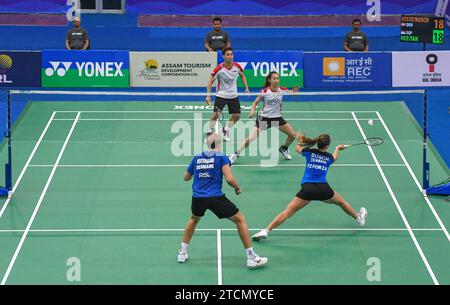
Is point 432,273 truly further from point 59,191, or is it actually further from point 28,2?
point 28,2

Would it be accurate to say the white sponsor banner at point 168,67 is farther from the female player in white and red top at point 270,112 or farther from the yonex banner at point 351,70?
the female player in white and red top at point 270,112

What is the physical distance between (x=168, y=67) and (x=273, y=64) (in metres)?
2.96

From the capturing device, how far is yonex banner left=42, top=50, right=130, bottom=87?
2848 cm

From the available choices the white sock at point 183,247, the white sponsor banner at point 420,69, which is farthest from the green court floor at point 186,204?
the white sponsor banner at point 420,69

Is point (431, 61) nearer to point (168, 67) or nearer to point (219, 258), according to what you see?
point (168, 67)

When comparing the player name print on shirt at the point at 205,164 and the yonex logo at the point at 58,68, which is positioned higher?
the yonex logo at the point at 58,68

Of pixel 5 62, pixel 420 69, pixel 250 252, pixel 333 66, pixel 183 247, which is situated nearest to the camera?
pixel 250 252

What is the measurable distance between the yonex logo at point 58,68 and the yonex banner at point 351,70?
6787 mm

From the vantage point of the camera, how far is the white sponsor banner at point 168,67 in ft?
93.5

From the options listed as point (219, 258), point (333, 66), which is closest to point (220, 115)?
point (333, 66)

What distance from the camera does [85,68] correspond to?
28.6 metres

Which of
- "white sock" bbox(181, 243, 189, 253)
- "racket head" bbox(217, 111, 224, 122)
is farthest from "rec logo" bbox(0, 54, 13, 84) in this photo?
"white sock" bbox(181, 243, 189, 253)

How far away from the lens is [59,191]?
2178 cm

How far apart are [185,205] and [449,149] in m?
7.40
